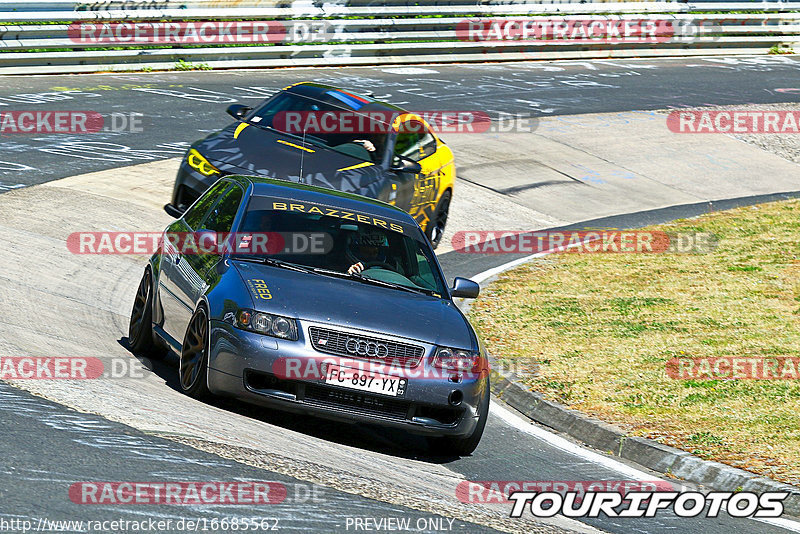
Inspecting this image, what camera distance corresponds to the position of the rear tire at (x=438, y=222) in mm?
14953

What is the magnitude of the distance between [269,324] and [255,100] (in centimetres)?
1418

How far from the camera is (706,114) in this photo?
25281 mm

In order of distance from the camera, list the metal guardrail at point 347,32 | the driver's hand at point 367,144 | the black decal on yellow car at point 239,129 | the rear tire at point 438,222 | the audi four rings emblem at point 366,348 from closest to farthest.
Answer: the audi four rings emblem at point 366,348 → the black decal on yellow car at point 239,129 → the driver's hand at point 367,144 → the rear tire at point 438,222 → the metal guardrail at point 347,32

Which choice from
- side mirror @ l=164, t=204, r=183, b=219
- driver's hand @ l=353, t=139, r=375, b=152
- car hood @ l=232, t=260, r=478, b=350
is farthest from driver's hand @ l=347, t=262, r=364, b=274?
driver's hand @ l=353, t=139, r=375, b=152

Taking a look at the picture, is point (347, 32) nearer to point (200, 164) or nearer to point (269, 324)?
point (200, 164)

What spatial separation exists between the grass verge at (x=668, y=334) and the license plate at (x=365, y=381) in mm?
2236

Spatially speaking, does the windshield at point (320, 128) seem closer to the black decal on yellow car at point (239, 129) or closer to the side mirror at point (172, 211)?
the black decal on yellow car at point (239, 129)

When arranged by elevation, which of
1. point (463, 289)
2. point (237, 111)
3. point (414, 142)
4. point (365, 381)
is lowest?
point (365, 381)

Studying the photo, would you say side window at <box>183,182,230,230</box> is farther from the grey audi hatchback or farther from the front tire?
the front tire

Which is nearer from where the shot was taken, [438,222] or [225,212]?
[225,212]

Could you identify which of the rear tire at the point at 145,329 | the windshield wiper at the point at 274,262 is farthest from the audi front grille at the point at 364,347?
the rear tire at the point at 145,329

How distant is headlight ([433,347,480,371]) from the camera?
24.8 ft

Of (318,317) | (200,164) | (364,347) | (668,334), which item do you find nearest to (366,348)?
(364,347)

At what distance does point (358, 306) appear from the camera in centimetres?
761
